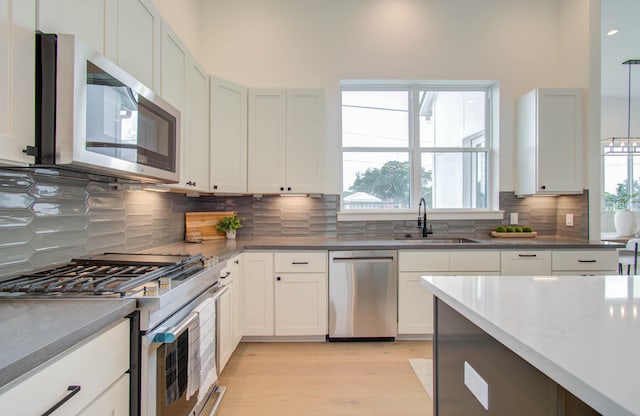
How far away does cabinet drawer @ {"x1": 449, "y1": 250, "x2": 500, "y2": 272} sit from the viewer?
2.77 metres

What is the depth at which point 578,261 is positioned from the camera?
276 centimetres

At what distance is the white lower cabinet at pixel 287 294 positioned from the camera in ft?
9.01

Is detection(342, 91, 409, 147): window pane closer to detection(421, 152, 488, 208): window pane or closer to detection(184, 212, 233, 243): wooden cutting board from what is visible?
detection(421, 152, 488, 208): window pane

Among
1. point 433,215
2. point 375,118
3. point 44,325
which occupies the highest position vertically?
point 375,118

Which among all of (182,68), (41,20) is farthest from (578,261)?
(41,20)

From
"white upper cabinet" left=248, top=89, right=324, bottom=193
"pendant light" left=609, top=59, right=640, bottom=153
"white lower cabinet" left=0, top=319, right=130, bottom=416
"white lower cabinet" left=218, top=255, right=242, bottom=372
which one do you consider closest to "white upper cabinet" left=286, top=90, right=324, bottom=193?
"white upper cabinet" left=248, top=89, right=324, bottom=193

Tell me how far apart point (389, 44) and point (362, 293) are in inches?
105

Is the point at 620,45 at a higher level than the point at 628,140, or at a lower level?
higher

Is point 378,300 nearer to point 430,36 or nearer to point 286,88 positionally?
point 286,88

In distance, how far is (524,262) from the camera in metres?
2.77

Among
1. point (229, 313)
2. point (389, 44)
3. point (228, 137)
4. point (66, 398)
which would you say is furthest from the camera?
point (389, 44)

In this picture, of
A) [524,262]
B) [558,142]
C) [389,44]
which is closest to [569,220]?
[558,142]

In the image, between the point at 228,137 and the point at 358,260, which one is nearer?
the point at 358,260

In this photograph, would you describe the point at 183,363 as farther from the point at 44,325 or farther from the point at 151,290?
the point at 44,325
